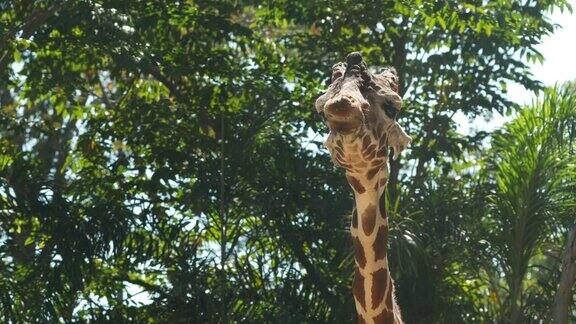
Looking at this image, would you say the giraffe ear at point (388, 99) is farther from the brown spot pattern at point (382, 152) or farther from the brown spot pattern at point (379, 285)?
the brown spot pattern at point (379, 285)

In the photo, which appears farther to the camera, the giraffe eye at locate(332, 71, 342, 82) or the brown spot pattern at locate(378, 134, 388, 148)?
the giraffe eye at locate(332, 71, 342, 82)

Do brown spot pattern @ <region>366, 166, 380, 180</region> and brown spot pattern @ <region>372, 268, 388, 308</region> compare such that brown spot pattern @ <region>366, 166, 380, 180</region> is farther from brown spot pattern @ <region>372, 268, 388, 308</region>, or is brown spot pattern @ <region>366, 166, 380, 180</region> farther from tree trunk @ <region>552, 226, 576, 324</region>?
tree trunk @ <region>552, 226, 576, 324</region>

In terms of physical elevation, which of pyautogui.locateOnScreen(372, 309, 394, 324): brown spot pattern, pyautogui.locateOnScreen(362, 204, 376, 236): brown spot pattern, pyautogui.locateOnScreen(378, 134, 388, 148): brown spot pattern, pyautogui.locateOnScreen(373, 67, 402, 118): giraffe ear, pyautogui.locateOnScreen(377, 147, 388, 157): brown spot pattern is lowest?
pyautogui.locateOnScreen(372, 309, 394, 324): brown spot pattern

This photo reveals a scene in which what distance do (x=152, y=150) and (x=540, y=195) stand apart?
144 inches

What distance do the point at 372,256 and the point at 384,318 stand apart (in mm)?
317

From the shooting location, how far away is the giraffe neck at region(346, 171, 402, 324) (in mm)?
5402

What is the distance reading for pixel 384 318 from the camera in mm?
5660

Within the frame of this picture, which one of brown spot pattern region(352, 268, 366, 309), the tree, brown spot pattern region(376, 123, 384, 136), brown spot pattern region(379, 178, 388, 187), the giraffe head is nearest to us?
the giraffe head

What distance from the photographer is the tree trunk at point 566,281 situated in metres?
9.47

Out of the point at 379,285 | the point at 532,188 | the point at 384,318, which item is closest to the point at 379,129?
the point at 379,285

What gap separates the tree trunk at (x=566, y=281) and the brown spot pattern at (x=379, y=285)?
415 centimetres

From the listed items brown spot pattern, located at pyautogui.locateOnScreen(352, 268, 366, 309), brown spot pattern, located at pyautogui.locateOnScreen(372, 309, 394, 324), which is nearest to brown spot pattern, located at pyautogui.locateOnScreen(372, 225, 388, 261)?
brown spot pattern, located at pyautogui.locateOnScreen(352, 268, 366, 309)

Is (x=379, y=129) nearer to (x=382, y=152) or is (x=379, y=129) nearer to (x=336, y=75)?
(x=382, y=152)

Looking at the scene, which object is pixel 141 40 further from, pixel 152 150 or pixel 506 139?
pixel 506 139
